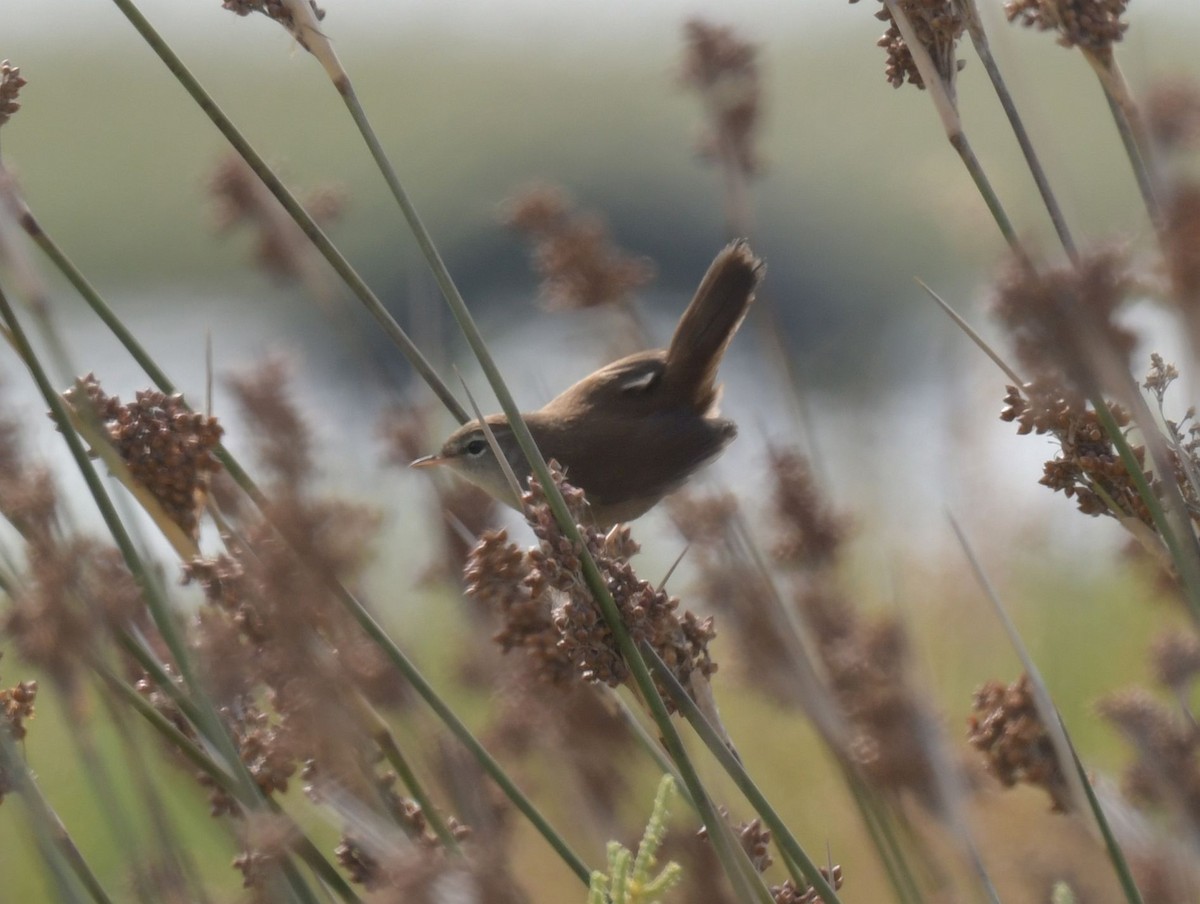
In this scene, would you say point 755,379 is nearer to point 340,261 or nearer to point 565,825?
point 565,825

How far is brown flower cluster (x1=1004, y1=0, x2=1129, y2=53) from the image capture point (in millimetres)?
1572

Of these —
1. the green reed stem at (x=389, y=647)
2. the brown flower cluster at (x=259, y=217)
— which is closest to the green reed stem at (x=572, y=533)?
the green reed stem at (x=389, y=647)

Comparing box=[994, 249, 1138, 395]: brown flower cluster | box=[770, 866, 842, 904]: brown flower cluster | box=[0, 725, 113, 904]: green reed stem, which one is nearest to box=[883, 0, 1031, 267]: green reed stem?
box=[994, 249, 1138, 395]: brown flower cluster

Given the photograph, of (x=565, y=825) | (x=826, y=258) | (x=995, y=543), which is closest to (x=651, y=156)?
(x=826, y=258)

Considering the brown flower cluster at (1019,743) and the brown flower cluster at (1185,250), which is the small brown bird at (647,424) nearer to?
the brown flower cluster at (1019,743)

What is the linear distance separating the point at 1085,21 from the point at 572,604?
2.63 feet

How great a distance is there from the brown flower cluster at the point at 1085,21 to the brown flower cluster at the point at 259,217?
1.25 meters

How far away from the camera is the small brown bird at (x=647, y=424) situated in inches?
115

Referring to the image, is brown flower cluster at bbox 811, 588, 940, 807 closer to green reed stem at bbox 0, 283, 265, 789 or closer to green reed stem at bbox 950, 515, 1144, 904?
green reed stem at bbox 950, 515, 1144, 904

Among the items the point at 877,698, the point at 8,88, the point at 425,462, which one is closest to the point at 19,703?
the point at 8,88

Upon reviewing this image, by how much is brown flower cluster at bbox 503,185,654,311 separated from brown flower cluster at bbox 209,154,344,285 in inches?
14.7

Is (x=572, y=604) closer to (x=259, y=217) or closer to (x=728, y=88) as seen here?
(x=259, y=217)

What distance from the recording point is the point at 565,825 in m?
2.38

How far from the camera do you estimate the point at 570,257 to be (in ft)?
8.63
